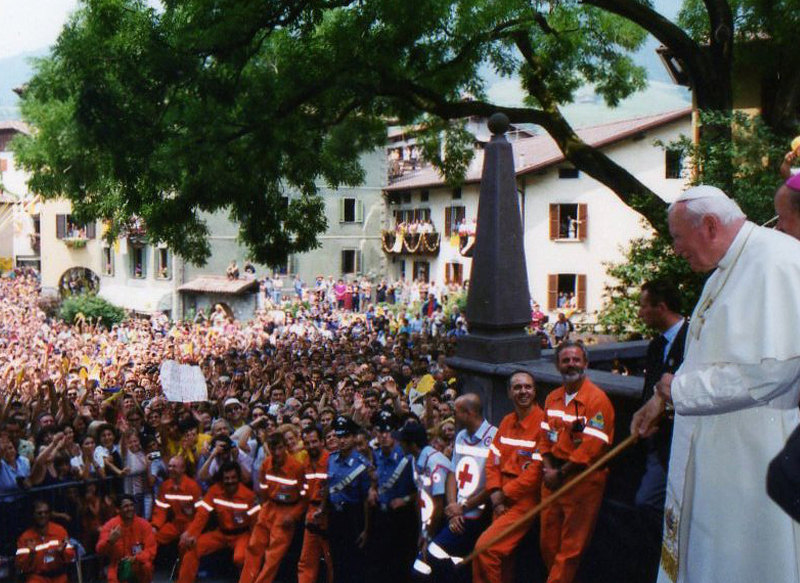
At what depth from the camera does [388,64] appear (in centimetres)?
1219

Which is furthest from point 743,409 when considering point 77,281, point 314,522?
point 77,281

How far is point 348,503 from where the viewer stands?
7.36 m

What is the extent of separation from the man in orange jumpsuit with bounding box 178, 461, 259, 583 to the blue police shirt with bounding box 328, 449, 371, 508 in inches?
47.8

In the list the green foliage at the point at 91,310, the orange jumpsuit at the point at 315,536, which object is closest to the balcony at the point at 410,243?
the green foliage at the point at 91,310

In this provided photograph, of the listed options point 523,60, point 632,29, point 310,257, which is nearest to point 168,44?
point 523,60

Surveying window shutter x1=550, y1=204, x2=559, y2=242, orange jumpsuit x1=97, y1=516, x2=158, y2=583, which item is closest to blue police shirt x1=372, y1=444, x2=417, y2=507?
orange jumpsuit x1=97, y1=516, x2=158, y2=583

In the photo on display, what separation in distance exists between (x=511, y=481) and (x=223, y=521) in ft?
12.1

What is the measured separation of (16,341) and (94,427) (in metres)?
17.5

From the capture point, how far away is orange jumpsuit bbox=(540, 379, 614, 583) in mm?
5078

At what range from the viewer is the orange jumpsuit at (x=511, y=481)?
5492 mm

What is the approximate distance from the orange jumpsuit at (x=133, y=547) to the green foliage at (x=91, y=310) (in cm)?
3770

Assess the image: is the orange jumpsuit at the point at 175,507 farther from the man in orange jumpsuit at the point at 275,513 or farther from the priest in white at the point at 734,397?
the priest in white at the point at 734,397

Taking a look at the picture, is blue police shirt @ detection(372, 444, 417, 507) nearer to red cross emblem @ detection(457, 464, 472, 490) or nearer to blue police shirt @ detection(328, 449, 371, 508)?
blue police shirt @ detection(328, 449, 371, 508)

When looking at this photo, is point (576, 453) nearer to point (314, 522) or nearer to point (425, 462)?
point (425, 462)
